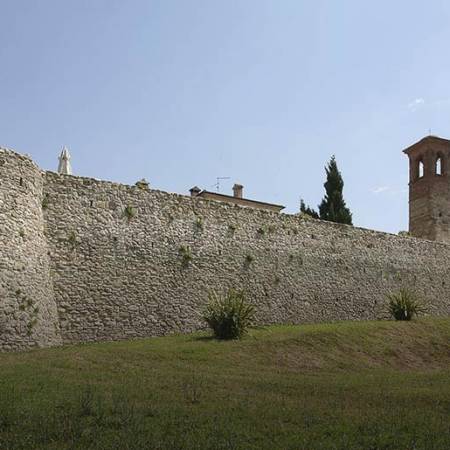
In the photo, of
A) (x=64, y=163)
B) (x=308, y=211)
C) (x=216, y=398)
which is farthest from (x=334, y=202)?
(x=216, y=398)

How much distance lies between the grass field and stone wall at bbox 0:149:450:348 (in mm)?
1637

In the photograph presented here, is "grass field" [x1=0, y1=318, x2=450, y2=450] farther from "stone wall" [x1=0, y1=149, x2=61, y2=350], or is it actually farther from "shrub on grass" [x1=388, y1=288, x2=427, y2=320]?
"shrub on grass" [x1=388, y1=288, x2=427, y2=320]

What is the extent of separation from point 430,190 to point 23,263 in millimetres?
30080

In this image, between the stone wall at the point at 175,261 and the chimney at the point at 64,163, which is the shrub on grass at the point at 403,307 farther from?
the chimney at the point at 64,163

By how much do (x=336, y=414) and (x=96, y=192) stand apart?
36.7 feet

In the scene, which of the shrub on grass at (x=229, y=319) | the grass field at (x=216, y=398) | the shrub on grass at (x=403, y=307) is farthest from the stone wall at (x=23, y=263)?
the shrub on grass at (x=403, y=307)

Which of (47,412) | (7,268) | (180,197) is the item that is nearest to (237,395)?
(47,412)

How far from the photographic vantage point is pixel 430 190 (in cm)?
3809

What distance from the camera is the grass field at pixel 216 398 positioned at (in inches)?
264

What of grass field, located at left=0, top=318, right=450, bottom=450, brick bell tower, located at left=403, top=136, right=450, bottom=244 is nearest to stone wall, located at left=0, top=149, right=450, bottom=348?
grass field, located at left=0, top=318, right=450, bottom=450

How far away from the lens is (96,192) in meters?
17.2

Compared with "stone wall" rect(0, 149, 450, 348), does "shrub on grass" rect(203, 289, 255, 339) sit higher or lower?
lower

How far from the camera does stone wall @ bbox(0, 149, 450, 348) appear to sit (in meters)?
16.2

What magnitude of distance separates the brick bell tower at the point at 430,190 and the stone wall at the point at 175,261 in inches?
539
